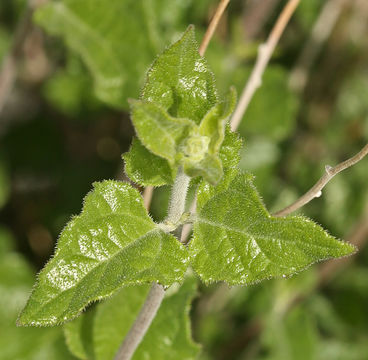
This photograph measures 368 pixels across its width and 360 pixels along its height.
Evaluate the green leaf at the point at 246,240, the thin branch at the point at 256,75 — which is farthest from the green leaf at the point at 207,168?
the thin branch at the point at 256,75

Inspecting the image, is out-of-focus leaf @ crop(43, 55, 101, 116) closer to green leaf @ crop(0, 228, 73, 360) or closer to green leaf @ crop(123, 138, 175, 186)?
green leaf @ crop(0, 228, 73, 360)

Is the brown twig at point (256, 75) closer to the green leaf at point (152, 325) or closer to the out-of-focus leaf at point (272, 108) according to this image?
the green leaf at point (152, 325)

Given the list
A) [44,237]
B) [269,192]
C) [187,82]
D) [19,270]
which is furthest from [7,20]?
[187,82]

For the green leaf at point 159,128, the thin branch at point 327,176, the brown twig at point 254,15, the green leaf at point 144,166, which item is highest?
the brown twig at point 254,15

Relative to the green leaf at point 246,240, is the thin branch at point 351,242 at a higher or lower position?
lower

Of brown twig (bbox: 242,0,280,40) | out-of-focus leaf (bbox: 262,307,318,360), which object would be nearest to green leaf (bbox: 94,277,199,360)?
out-of-focus leaf (bbox: 262,307,318,360)

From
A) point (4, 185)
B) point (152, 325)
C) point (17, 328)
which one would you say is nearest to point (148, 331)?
point (152, 325)

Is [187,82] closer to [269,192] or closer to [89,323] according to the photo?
[89,323]
